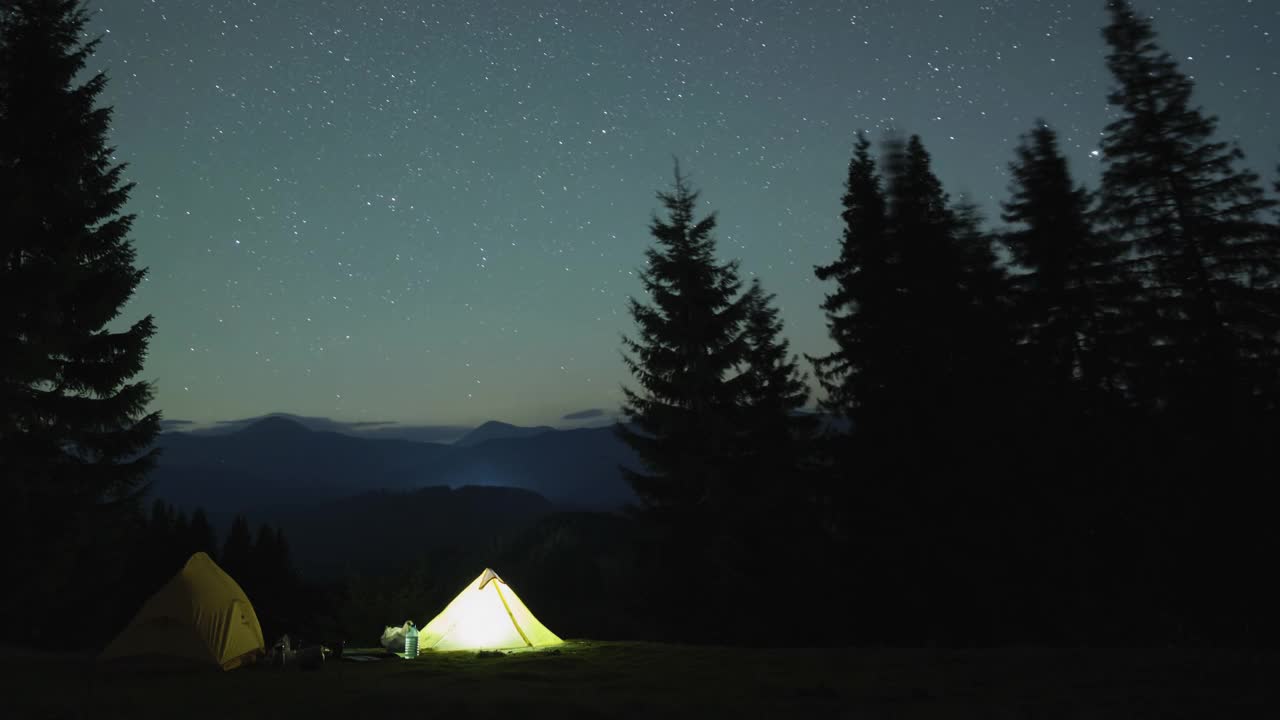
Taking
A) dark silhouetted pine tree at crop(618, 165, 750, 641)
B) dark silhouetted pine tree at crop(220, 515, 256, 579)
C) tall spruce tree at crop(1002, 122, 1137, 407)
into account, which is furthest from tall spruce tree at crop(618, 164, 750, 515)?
dark silhouetted pine tree at crop(220, 515, 256, 579)

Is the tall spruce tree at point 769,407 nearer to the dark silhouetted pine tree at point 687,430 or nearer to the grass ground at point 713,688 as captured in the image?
the dark silhouetted pine tree at point 687,430

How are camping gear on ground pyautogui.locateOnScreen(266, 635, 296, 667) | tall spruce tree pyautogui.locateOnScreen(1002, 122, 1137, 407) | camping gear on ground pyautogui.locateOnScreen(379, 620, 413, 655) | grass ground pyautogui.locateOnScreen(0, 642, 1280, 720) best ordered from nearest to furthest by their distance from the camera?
grass ground pyautogui.locateOnScreen(0, 642, 1280, 720), camping gear on ground pyautogui.locateOnScreen(266, 635, 296, 667), camping gear on ground pyautogui.locateOnScreen(379, 620, 413, 655), tall spruce tree pyautogui.locateOnScreen(1002, 122, 1137, 407)

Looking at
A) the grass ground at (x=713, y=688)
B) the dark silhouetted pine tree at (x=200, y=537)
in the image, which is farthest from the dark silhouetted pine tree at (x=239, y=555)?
the grass ground at (x=713, y=688)

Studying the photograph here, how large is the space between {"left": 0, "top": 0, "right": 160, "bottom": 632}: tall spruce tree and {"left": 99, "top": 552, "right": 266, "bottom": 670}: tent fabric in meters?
7.64

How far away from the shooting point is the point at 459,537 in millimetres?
142500

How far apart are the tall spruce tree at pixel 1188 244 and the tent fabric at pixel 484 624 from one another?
16.7 m

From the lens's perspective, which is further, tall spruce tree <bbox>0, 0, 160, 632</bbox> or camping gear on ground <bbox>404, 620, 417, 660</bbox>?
tall spruce tree <bbox>0, 0, 160, 632</bbox>

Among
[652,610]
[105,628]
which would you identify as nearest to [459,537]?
[105,628]

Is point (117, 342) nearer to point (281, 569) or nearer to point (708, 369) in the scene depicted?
point (708, 369)

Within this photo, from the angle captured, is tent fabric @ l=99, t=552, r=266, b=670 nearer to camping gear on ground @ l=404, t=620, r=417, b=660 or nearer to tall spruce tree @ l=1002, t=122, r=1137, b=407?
camping gear on ground @ l=404, t=620, r=417, b=660

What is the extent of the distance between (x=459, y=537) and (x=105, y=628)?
356 ft

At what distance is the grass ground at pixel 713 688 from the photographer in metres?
6.03

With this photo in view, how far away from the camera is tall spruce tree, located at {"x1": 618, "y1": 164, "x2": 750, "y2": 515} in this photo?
21.1m

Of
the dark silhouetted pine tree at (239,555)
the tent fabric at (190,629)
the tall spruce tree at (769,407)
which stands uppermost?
the tall spruce tree at (769,407)
